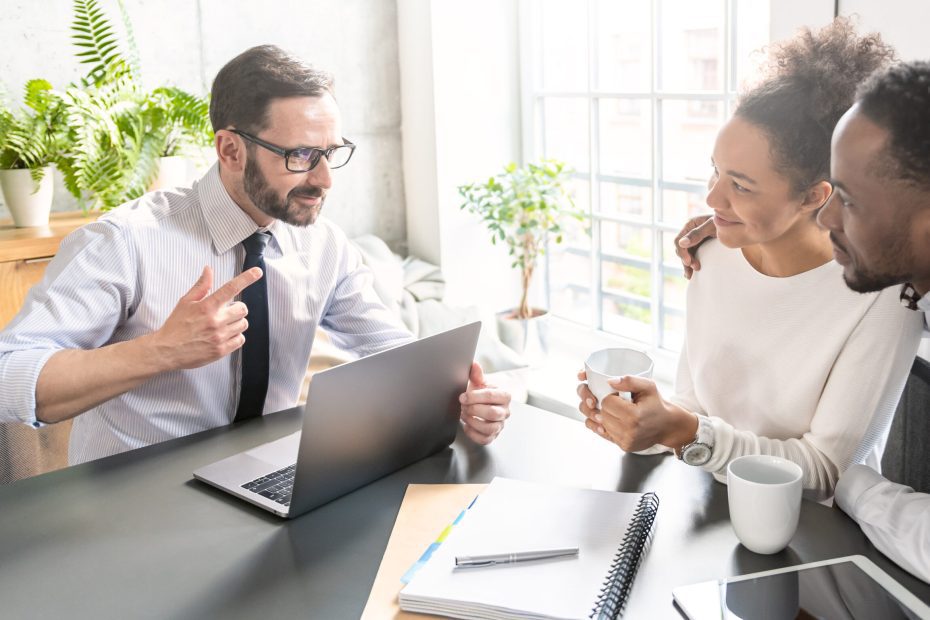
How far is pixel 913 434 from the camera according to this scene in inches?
54.6

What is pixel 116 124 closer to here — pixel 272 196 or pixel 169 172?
pixel 169 172

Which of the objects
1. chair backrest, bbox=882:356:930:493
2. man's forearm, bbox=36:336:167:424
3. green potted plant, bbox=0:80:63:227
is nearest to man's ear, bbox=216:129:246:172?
man's forearm, bbox=36:336:167:424

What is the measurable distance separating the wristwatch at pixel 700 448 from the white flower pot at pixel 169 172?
193 cm

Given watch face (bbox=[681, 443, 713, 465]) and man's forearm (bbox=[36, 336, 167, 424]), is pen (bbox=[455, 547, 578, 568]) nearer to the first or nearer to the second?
watch face (bbox=[681, 443, 713, 465])

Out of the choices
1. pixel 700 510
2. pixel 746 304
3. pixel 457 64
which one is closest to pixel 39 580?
pixel 700 510

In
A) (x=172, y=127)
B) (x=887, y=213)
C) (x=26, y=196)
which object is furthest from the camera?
(x=172, y=127)

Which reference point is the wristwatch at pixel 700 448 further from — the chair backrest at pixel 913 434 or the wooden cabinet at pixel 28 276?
the wooden cabinet at pixel 28 276

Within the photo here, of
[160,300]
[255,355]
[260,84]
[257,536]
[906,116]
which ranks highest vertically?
[260,84]

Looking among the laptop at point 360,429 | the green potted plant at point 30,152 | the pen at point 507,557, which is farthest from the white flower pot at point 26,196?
the pen at point 507,557

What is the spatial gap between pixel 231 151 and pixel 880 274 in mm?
1241

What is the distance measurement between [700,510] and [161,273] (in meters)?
1.11

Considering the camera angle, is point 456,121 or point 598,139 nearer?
point 598,139

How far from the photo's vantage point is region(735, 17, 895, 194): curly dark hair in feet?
4.56

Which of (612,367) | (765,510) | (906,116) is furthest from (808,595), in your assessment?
(906,116)
